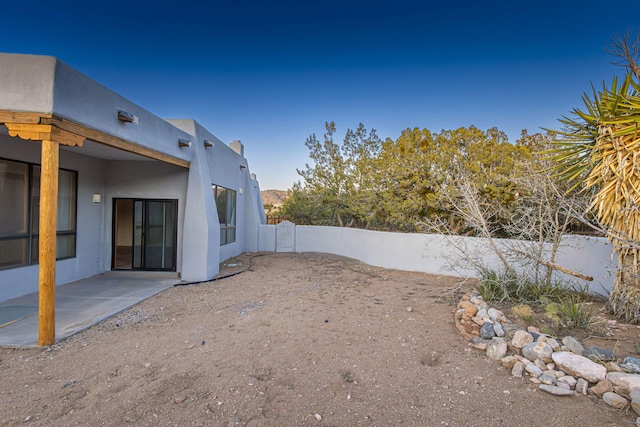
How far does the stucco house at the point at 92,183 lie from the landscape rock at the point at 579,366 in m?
6.01

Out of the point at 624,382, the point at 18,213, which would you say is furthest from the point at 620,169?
the point at 18,213

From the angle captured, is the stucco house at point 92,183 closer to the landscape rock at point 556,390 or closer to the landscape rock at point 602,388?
the landscape rock at point 556,390

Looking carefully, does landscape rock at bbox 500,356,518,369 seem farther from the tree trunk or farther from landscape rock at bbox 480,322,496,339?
the tree trunk

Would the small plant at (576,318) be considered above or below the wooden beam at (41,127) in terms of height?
below

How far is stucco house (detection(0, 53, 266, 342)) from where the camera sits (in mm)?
4152

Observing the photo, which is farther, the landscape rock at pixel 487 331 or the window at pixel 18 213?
the window at pixel 18 213

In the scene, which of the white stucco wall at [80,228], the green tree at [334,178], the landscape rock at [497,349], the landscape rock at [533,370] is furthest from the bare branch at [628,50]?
the green tree at [334,178]

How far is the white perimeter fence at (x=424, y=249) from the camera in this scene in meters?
7.02

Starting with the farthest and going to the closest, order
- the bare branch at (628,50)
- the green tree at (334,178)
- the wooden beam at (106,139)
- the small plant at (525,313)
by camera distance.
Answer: the green tree at (334,178) → the bare branch at (628,50) → the small plant at (525,313) → the wooden beam at (106,139)

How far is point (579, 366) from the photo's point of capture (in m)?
3.41

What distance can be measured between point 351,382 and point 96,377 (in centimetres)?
271

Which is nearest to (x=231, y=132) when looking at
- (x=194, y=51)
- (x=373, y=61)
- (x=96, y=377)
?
(x=194, y=51)

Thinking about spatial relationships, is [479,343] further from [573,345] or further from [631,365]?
[631,365]

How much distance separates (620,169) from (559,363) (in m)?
3.05
